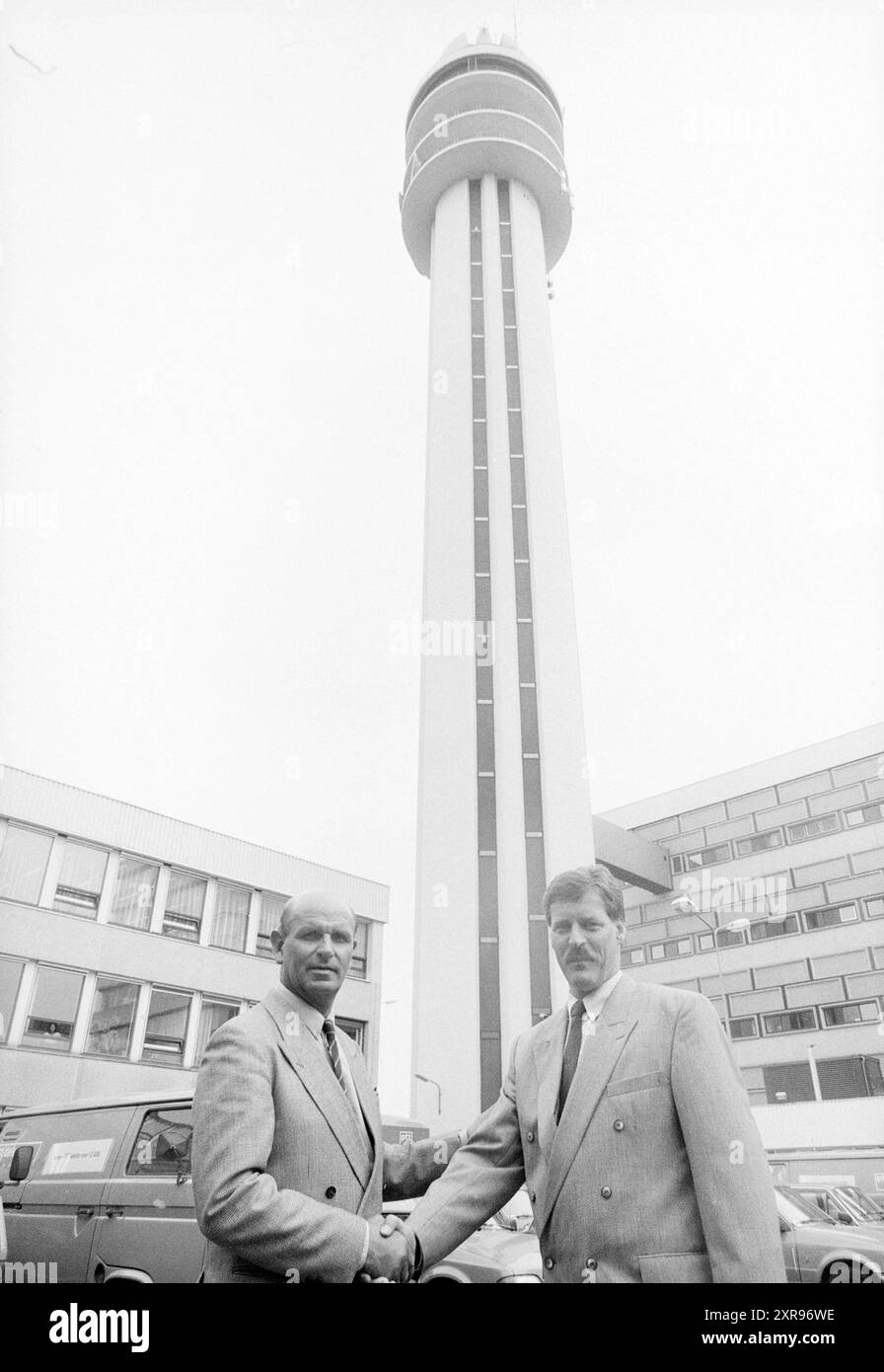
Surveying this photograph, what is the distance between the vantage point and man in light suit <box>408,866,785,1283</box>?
246 centimetres

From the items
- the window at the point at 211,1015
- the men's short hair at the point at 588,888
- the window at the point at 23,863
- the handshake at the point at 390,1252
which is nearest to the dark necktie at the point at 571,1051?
the men's short hair at the point at 588,888

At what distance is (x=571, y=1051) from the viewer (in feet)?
9.70

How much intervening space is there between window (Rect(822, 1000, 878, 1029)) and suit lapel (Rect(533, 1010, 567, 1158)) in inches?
1278

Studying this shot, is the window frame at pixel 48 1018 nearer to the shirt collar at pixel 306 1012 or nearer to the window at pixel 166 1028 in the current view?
the window at pixel 166 1028

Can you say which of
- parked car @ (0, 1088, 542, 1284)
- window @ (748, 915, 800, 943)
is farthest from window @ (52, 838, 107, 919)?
window @ (748, 915, 800, 943)

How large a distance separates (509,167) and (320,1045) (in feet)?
125

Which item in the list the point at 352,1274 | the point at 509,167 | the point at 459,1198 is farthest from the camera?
the point at 509,167

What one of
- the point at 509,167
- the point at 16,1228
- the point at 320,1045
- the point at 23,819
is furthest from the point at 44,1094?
the point at 509,167

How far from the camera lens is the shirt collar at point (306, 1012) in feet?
9.84

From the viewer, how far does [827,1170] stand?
23.9 m

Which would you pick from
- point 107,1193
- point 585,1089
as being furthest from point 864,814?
point 585,1089

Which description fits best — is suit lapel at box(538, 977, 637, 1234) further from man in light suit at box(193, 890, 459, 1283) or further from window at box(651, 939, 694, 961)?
window at box(651, 939, 694, 961)

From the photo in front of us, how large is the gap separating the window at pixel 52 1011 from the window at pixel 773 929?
25650 millimetres
